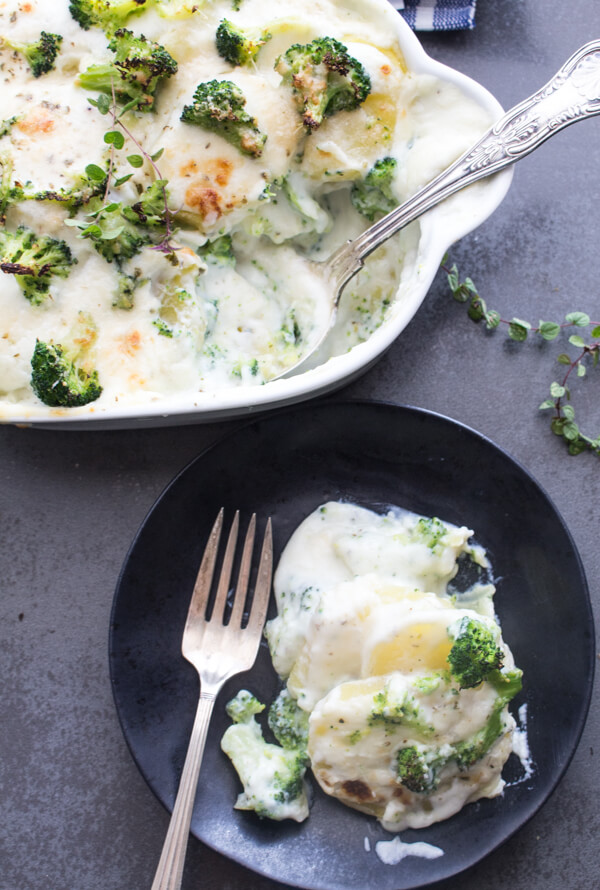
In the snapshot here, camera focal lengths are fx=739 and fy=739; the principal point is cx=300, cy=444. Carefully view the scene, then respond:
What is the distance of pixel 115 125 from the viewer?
1695 mm

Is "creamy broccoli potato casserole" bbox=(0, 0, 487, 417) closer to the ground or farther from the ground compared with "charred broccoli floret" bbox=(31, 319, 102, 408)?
farther from the ground

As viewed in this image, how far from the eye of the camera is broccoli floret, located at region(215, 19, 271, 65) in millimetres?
1675

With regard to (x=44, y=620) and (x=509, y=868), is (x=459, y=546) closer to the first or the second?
(x=509, y=868)

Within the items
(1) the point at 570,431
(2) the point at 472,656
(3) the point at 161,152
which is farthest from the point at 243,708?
(3) the point at 161,152

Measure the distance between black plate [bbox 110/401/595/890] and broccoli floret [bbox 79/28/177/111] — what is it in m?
0.82

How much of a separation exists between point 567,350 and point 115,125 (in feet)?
4.35

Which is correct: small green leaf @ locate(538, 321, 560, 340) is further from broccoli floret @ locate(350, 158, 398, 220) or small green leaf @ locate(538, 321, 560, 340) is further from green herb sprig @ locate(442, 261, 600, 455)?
broccoli floret @ locate(350, 158, 398, 220)

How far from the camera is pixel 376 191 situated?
180cm

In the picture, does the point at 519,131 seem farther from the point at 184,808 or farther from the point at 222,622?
the point at 184,808

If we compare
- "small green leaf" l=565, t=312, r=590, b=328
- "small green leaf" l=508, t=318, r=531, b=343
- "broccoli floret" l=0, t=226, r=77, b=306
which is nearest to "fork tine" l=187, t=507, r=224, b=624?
"broccoli floret" l=0, t=226, r=77, b=306

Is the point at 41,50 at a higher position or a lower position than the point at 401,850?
higher

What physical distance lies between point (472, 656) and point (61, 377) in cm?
110

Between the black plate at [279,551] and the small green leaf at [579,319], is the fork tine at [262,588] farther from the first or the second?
the small green leaf at [579,319]

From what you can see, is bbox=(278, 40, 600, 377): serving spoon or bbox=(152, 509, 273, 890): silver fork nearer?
bbox=(278, 40, 600, 377): serving spoon
